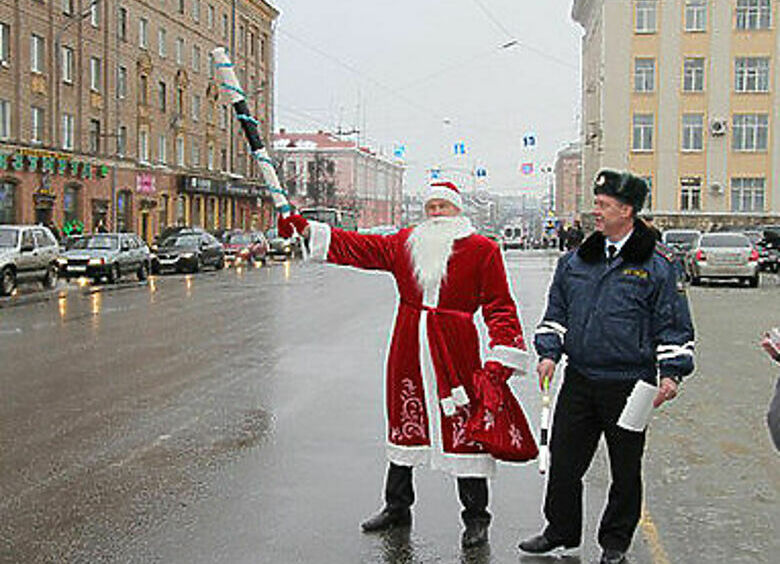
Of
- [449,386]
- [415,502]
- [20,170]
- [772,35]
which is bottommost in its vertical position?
[415,502]

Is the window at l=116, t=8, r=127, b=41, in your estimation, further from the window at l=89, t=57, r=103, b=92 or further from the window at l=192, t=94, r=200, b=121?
the window at l=192, t=94, r=200, b=121

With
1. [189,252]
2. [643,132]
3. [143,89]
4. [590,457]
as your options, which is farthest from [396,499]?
[643,132]

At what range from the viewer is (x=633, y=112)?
57.1 meters

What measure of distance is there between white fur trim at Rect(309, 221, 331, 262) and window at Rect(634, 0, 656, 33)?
181ft

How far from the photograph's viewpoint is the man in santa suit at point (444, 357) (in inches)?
208

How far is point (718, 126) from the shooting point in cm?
5531

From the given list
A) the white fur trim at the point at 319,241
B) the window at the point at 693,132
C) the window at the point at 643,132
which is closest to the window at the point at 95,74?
the window at the point at 643,132

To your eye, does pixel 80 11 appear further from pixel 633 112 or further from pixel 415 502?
pixel 415 502

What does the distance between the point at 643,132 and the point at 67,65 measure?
31.9 m

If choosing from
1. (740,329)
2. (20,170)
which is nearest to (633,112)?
(20,170)

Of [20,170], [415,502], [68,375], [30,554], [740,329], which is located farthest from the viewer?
[20,170]

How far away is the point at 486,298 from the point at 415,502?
4.74ft

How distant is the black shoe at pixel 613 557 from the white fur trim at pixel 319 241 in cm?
222

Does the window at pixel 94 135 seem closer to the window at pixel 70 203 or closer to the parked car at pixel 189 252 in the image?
the window at pixel 70 203
